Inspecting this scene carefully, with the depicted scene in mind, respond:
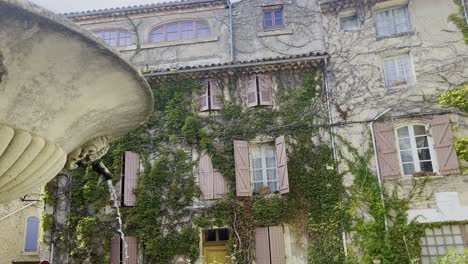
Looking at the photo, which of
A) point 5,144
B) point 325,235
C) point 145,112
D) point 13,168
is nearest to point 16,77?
point 5,144

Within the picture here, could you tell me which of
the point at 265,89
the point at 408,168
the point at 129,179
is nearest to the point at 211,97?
the point at 265,89

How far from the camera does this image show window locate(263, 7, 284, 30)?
15.5 m

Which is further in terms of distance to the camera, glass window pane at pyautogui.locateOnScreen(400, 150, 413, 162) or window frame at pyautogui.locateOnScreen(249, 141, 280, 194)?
window frame at pyautogui.locateOnScreen(249, 141, 280, 194)

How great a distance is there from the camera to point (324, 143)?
12.6 metres

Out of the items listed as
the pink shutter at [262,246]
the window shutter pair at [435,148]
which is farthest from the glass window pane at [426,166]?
the pink shutter at [262,246]

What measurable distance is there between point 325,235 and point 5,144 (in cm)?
958

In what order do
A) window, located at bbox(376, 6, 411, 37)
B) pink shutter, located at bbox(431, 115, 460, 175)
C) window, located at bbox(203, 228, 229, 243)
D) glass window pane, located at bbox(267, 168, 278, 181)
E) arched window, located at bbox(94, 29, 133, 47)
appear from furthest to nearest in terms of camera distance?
arched window, located at bbox(94, 29, 133, 47)
window, located at bbox(376, 6, 411, 37)
glass window pane, located at bbox(267, 168, 278, 181)
window, located at bbox(203, 228, 229, 243)
pink shutter, located at bbox(431, 115, 460, 175)

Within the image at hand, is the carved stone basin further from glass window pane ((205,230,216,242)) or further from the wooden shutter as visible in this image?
glass window pane ((205,230,216,242))

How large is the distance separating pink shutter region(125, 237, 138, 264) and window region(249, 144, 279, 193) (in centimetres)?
375

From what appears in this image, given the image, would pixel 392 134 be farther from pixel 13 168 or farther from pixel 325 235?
pixel 13 168

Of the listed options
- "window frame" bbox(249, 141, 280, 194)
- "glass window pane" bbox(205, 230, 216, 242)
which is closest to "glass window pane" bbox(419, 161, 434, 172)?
"window frame" bbox(249, 141, 280, 194)

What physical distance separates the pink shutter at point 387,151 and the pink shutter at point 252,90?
12.0 feet

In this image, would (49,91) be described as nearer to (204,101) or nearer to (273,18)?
(204,101)

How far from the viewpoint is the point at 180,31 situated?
51.9 ft
